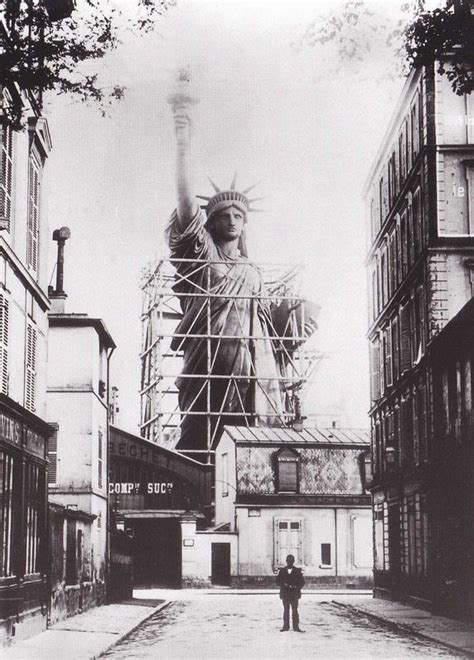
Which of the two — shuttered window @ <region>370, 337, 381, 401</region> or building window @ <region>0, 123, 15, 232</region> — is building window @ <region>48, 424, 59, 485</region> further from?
shuttered window @ <region>370, 337, 381, 401</region>

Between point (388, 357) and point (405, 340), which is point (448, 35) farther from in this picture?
point (388, 357)

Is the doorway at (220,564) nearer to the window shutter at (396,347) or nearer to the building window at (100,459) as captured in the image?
the window shutter at (396,347)

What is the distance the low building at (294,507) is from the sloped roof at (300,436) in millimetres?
45

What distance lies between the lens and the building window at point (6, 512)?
20656 millimetres

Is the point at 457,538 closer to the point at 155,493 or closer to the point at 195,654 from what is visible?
the point at 195,654

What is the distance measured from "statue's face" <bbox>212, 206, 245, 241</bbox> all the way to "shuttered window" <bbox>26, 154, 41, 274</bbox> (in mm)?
45733

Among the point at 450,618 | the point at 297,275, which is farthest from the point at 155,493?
the point at 450,618

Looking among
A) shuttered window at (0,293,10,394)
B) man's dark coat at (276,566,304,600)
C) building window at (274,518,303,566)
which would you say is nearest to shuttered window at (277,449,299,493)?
building window at (274,518,303,566)

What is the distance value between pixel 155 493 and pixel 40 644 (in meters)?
34.8

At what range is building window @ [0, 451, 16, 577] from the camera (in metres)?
20.7

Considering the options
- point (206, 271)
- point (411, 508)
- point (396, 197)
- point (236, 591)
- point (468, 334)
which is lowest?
point (236, 591)

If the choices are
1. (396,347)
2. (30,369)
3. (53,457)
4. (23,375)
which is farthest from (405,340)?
(23,375)

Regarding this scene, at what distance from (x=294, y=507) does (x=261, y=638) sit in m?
29.1

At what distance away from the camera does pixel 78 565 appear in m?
29.6
